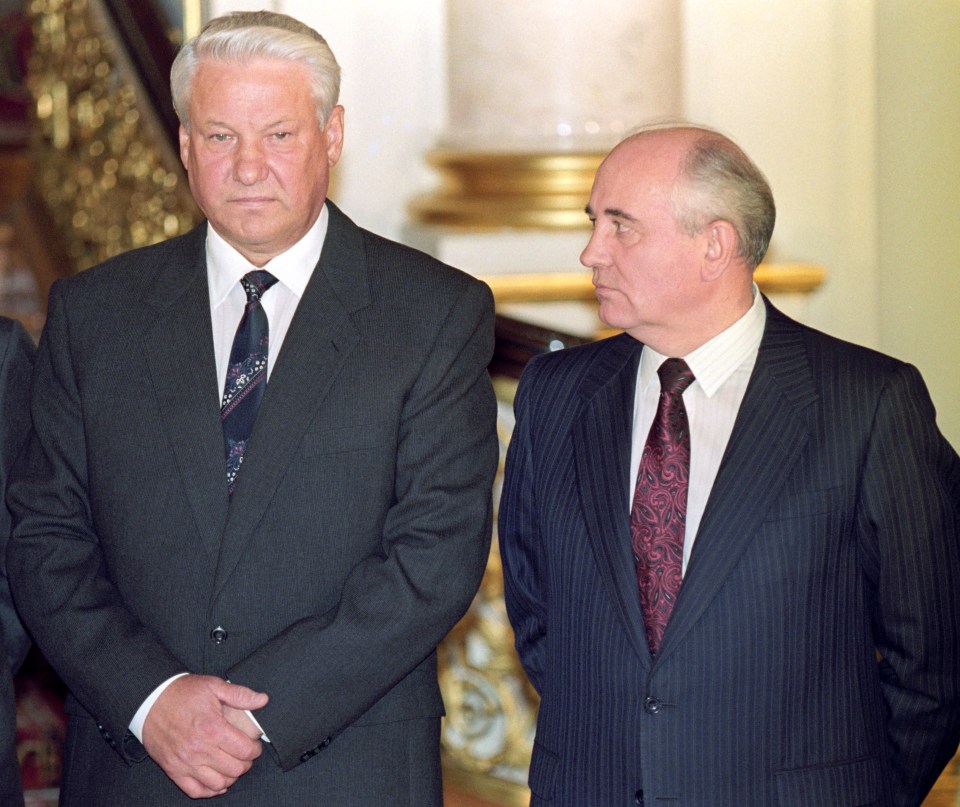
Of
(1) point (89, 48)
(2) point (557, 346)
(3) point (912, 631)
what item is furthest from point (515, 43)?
(3) point (912, 631)

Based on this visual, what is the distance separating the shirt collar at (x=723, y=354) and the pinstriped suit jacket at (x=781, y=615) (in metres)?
0.04

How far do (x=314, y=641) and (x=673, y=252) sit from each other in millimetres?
843

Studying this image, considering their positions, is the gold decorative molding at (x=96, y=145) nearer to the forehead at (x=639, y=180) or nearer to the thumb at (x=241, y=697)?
the forehead at (x=639, y=180)

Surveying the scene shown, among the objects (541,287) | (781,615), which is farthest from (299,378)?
(541,287)

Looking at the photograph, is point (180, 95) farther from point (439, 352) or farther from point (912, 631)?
point (912, 631)

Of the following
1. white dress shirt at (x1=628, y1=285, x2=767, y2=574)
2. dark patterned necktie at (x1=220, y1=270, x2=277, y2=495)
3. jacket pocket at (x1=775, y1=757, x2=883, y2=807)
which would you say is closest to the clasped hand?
dark patterned necktie at (x1=220, y1=270, x2=277, y2=495)

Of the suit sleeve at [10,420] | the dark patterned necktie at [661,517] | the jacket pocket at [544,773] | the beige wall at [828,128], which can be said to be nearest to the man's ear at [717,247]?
the dark patterned necktie at [661,517]

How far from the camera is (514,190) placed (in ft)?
16.2

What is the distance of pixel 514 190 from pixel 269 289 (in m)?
2.45

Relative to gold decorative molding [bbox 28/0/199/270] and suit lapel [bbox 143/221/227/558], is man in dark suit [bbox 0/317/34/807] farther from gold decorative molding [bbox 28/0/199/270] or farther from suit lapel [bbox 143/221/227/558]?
gold decorative molding [bbox 28/0/199/270]

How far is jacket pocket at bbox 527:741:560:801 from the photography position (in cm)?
248

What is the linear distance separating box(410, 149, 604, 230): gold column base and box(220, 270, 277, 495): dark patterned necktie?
7.73 ft

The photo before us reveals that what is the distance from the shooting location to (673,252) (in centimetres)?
249

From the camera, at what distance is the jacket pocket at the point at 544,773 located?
2480 mm
